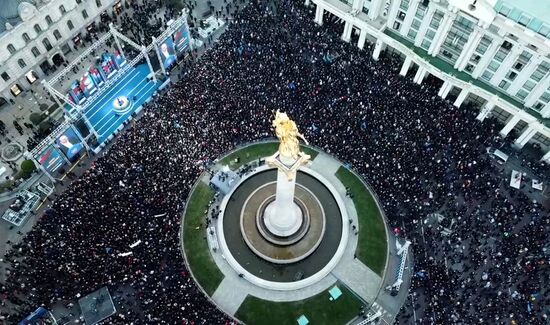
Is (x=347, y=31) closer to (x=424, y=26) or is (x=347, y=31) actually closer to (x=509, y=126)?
(x=424, y=26)

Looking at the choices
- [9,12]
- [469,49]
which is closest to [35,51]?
[9,12]

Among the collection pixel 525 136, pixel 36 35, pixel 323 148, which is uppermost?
pixel 525 136

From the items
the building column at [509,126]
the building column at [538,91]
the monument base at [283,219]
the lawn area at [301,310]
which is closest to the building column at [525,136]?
the building column at [509,126]

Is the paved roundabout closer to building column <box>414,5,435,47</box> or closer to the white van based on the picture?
the white van

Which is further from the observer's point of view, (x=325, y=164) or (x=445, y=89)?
(x=445, y=89)

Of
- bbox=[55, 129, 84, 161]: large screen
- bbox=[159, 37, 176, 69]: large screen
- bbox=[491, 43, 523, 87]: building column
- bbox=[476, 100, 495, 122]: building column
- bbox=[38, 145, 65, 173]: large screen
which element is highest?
bbox=[491, 43, 523, 87]: building column

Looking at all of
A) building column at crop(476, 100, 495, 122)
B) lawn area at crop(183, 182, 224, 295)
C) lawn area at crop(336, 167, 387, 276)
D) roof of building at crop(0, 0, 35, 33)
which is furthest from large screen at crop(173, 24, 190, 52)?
building column at crop(476, 100, 495, 122)
